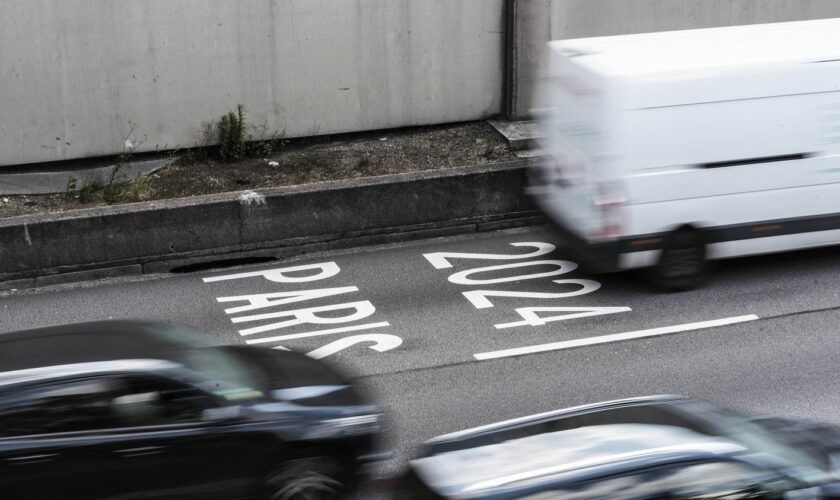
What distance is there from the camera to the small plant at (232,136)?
47.7 feet

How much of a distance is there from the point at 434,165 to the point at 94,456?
8.94m

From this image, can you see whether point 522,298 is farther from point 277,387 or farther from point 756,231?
point 277,387

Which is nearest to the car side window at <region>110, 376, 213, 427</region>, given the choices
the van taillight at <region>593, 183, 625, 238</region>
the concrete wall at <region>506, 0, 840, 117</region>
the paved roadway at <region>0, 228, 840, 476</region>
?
the paved roadway at <region>0, 228, 840, 476</region>

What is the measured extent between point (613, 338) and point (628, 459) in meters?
5.21

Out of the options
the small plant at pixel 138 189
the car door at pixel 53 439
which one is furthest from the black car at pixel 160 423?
the small plant at pixel 138 189

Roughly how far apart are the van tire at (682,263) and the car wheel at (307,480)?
513cm

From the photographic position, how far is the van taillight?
10.4 m

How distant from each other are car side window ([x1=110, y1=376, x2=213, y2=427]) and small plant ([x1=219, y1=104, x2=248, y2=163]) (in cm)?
848

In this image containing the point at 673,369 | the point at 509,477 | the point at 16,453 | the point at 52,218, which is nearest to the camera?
the point at 509,477

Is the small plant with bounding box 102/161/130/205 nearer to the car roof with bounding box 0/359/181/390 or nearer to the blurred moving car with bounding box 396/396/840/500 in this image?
the car roof with bounding box 0/359/181/390

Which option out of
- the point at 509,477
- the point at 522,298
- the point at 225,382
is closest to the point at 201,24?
the point at 522,298

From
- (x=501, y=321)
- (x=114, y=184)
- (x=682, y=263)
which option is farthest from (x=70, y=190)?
(x=682, y=263)

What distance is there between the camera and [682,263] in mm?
10789

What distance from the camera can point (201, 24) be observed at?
14242 mm
